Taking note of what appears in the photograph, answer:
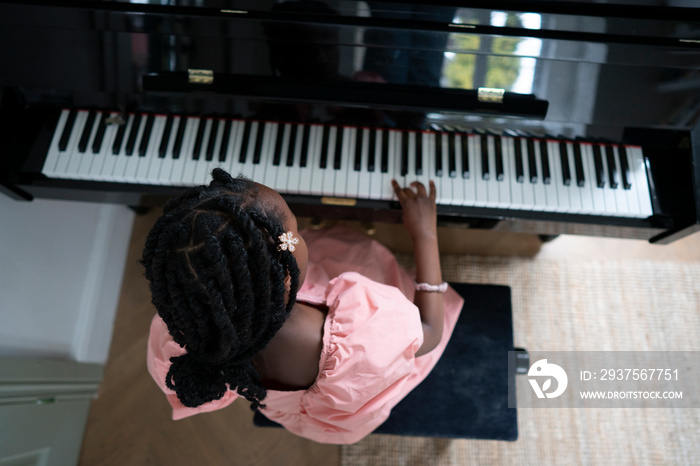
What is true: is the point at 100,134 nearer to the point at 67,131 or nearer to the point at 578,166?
the point at 67,131

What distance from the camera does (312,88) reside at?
1.46 meters

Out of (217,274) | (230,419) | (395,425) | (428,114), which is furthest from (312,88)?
(230,419)

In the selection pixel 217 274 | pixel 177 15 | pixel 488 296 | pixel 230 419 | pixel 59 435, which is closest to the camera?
pixel 217 274

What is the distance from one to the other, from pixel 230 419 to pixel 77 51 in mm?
1543

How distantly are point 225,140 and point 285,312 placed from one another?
78cm

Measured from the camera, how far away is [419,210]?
1.52 m

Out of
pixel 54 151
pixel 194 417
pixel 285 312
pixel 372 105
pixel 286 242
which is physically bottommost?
pixel 194 417

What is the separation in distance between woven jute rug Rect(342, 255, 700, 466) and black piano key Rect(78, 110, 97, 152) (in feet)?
4.51

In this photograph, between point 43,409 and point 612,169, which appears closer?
point 612,169

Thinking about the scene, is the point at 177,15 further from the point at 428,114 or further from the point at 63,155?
the point at 428,114

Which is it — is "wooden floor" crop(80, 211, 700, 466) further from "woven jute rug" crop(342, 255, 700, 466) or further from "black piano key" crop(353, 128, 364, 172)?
"black piano key" crop(353, 128, 364, 172)

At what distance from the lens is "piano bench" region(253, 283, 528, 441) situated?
1.57 meters

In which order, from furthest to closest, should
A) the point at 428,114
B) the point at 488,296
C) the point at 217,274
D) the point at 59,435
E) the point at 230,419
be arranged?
the point at 230,419 < the point at 59,435 < the point at 488,296 < the point at 428,114 < the point at 217,274

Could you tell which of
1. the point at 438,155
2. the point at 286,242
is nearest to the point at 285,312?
the point at 286,242
